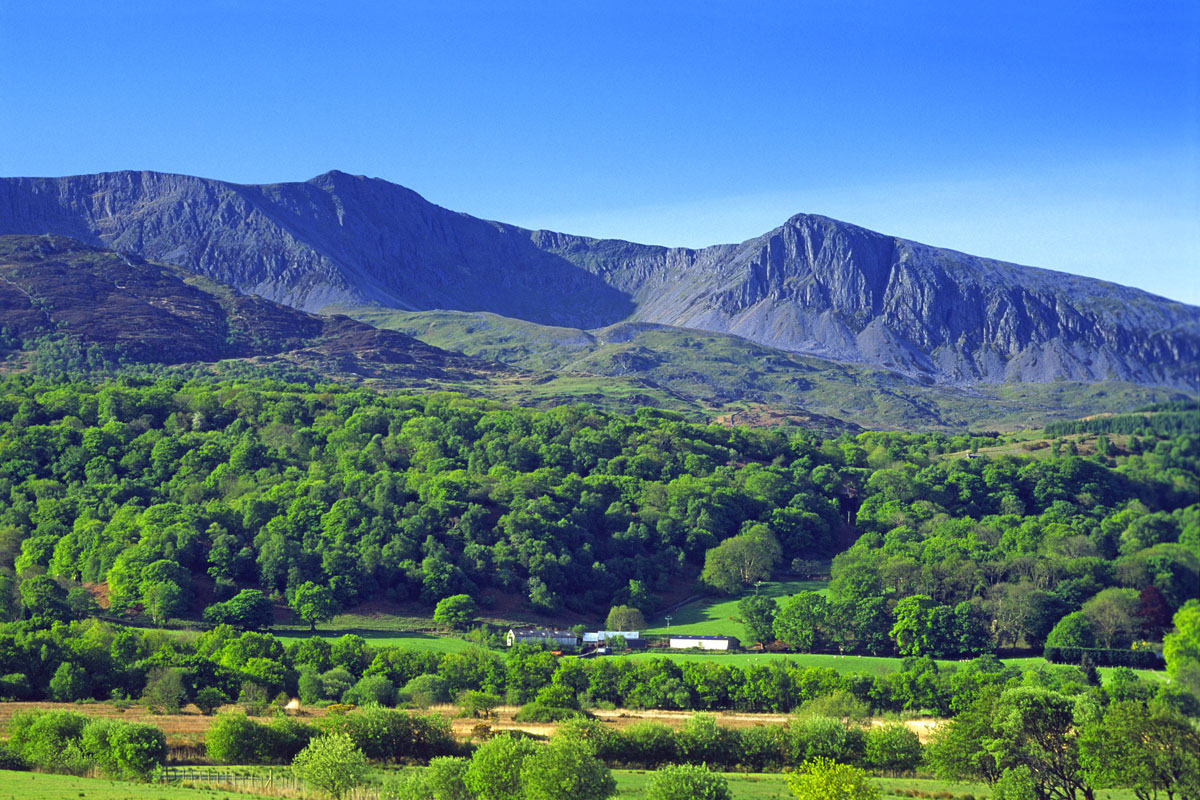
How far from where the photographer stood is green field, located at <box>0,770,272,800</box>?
5179 centimetres

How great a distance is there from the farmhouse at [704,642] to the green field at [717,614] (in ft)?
7.87

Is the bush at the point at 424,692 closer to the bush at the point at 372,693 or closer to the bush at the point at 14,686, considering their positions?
the bush at the point at 372,693

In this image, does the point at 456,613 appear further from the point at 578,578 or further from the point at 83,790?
the point at 83,790

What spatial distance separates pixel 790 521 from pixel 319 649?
68026 mm

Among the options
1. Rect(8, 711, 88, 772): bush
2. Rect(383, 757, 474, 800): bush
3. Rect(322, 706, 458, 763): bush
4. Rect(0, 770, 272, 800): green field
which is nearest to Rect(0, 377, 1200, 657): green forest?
Rect(8, 711, 88, 772): bush

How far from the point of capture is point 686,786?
53375mm

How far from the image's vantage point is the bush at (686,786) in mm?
53344

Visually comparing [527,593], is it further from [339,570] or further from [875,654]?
[875,654]

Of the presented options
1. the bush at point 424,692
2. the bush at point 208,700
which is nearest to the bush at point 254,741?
the bush at point 208,700

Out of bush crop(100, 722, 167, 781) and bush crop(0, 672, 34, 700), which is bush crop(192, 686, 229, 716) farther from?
bush crop(100, 722, 167, 781)

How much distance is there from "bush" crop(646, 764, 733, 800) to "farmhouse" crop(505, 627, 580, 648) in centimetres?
4908

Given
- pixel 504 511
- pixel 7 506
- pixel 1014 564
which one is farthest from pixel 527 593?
pixel 7 506

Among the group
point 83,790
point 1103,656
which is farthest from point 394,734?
point 1103,656

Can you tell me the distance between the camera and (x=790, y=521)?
141 m
